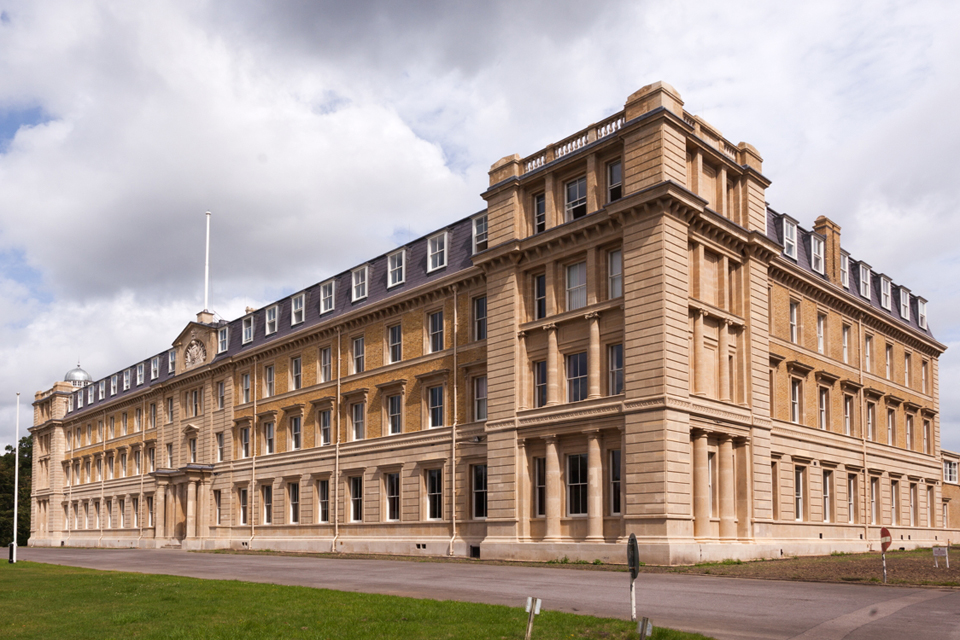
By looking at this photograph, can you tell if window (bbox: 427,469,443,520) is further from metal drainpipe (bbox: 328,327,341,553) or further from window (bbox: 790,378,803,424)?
window (bbox: 790,378,803,424)

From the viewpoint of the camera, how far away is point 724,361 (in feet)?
114

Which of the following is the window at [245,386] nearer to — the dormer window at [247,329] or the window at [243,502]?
the dormer window at [247,329]

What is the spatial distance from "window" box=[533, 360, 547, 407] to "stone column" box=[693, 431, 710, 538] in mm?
6424

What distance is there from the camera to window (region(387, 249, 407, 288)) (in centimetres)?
4688

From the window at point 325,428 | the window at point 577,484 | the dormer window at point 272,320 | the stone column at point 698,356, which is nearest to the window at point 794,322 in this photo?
the stone column at point 698,356

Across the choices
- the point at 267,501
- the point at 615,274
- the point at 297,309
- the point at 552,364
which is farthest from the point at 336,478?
the point at 615,274

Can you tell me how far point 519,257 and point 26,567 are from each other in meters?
22.5

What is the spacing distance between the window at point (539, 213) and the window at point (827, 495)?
17768 millimetres

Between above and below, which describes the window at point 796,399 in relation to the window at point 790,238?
below

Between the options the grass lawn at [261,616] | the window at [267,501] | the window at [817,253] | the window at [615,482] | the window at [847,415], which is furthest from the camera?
the window at [267,501]

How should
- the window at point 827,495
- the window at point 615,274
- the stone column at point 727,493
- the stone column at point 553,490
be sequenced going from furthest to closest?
the window at point 827,495
the stone column at point 553,490
the window at point 615,274
the stone column at point 727,493

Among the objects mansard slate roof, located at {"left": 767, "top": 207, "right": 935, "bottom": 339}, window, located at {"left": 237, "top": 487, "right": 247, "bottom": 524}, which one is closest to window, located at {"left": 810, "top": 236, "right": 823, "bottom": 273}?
mansard slate roof, located at {"left": 767, "top": 207, "right": 935, "bottom": 339}

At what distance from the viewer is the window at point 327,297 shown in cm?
5226

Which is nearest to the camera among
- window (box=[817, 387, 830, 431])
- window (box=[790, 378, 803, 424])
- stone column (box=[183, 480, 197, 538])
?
window (box=[790, 378, 803, 424])
